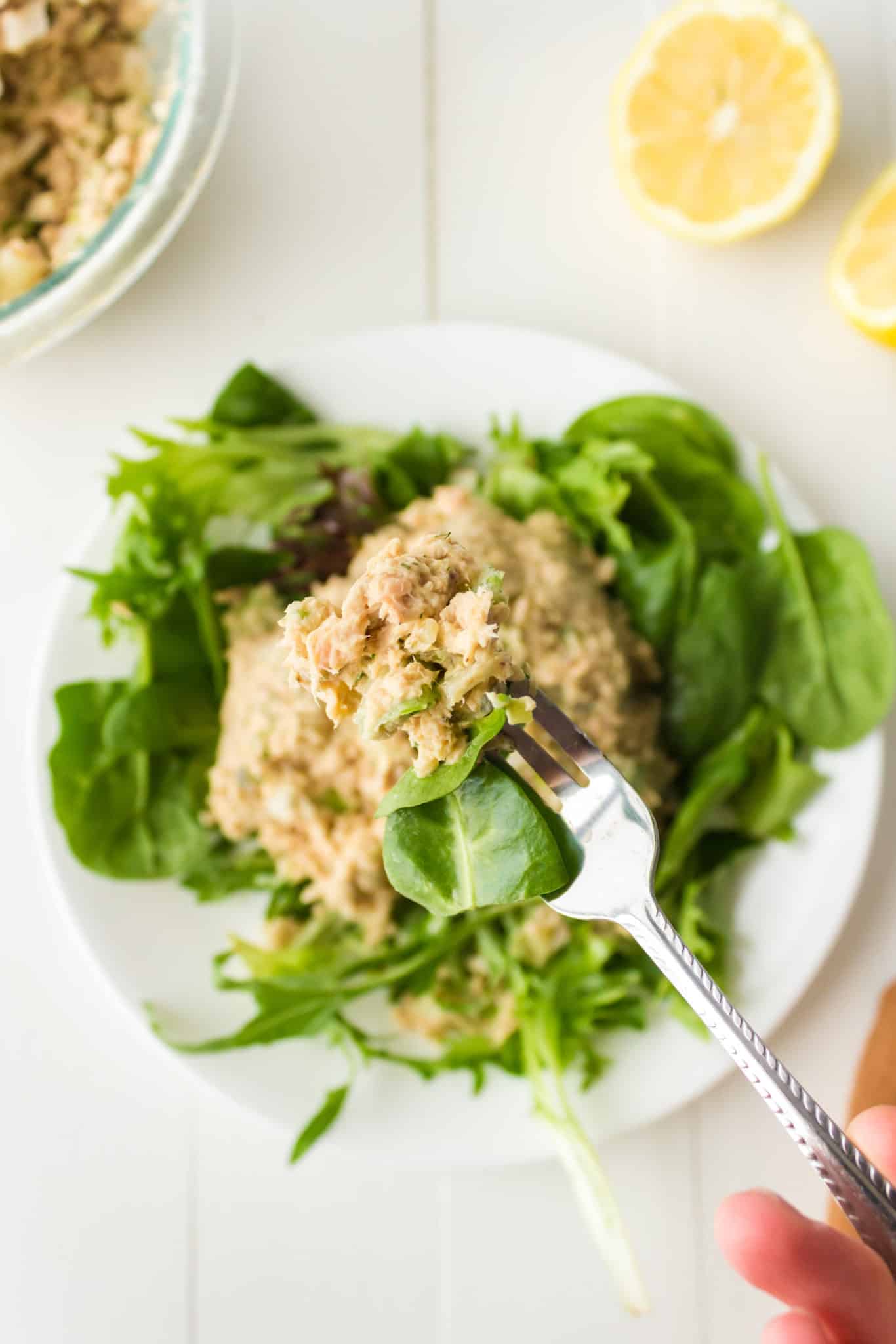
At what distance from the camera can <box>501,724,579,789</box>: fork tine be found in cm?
122

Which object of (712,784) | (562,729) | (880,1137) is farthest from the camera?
(712,784)

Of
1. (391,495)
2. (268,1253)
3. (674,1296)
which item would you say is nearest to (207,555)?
(391,495)

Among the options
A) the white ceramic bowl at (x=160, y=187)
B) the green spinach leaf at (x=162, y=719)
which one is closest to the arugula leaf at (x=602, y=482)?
the green spinach leaf at (x=162, y=719)

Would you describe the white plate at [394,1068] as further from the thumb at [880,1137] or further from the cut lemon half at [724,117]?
the thumb at [880,1137]

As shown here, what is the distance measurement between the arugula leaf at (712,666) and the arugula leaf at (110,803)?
77cm

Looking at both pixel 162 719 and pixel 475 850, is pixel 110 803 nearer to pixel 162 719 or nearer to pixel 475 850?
pixel 162 719

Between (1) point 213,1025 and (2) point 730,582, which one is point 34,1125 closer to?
(1) point 213,1025

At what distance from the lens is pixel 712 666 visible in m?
1.90

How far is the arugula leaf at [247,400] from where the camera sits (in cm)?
199

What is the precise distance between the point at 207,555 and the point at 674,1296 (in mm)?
1418

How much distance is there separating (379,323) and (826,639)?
3.11 ft

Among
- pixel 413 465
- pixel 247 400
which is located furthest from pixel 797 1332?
pixel 247 400

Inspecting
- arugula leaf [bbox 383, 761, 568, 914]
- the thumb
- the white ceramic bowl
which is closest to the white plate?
the white ceramic bowl

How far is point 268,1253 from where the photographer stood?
6.72 feet
